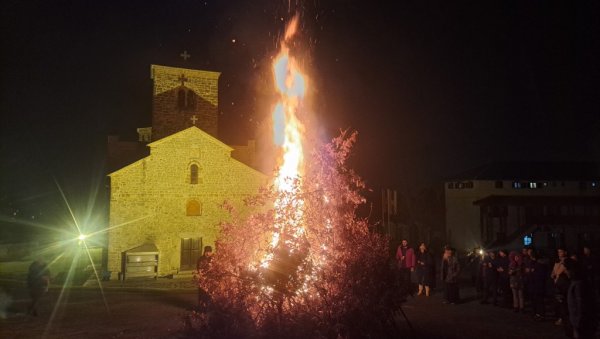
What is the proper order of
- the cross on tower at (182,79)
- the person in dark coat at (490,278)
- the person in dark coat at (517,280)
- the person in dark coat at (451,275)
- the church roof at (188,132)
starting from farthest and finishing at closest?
the cross on tower at (182,79) → the church roof at (188,132) → the person in dark coat at (451,275) → the person in dark coat at (490,278) → the person in dark coat at (517,280)

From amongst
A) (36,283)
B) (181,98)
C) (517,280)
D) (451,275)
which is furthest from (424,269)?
(181,98)

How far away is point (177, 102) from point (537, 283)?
24.1 m

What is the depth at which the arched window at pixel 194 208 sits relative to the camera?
24.6 m

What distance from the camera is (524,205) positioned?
31969mm

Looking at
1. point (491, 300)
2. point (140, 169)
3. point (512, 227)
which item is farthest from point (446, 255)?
point (512, 227)

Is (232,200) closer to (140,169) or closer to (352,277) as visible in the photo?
(140,169)

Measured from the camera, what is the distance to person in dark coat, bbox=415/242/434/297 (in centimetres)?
1427

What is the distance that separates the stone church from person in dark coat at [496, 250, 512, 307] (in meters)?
15.2

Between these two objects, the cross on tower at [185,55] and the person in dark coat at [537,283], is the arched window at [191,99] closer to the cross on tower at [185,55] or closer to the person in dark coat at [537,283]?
the cross on tower at [185,55]

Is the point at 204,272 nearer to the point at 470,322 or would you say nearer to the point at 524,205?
the point at 470,322

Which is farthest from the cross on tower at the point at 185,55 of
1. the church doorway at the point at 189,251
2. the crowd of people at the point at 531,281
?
the crowd of people at the point at 531,281

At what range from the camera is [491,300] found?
13789 mm

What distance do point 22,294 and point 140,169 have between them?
377 inches

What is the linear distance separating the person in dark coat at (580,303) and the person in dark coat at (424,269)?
5772mm
